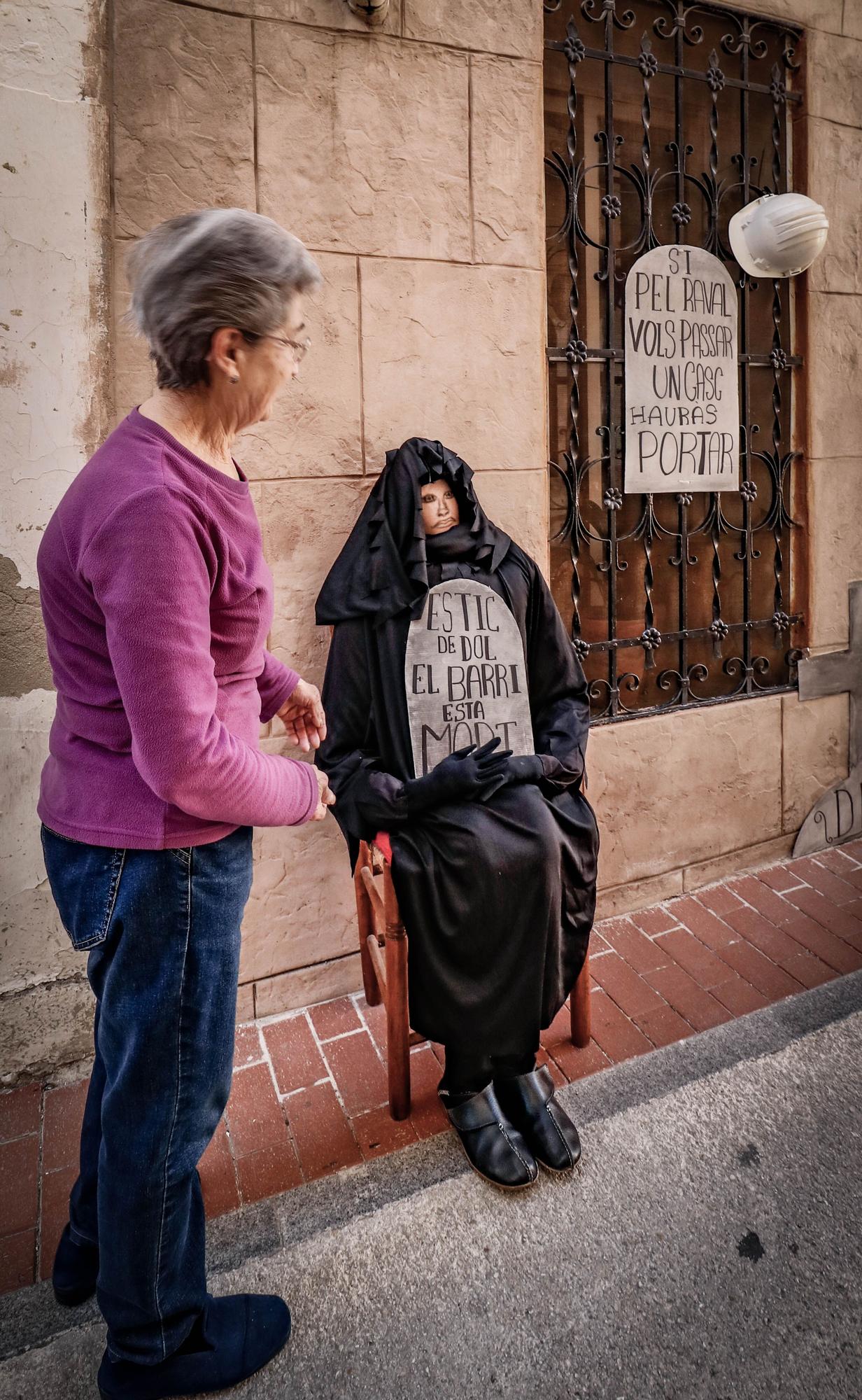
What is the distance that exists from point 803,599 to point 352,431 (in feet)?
7.46

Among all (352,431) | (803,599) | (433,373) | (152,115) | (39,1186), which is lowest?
(39,1186)

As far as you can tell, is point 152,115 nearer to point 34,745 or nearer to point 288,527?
point 288,527

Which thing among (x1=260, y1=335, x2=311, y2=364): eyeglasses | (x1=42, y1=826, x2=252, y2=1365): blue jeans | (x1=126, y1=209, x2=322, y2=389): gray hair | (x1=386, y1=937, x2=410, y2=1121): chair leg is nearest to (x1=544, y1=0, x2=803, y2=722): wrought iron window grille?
(x1=386, y1=937, x2=410, y2=1121): chair leg

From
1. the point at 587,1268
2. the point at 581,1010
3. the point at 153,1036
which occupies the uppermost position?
the point at 153,1036

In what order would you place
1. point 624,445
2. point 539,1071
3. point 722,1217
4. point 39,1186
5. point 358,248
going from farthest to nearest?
point 624,445
point 358,248
point 539,1071
point 39,1186
point 722,1217

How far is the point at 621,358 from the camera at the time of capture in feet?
10.7

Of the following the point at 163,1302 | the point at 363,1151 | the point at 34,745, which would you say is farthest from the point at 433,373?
the point at 163,1302

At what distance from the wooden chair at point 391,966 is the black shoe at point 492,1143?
166 millimetres

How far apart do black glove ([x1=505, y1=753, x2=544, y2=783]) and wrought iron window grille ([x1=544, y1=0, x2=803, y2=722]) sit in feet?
3.27

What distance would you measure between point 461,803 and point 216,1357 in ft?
4.32

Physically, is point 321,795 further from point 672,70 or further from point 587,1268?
point 672,70

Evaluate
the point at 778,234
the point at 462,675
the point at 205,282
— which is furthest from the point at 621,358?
the point at 205,282

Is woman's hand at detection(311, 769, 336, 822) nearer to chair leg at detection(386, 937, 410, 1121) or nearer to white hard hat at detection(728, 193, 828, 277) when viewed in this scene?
chair leg at detection(386, 937, 410, 1121)

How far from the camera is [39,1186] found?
85.9 inches
